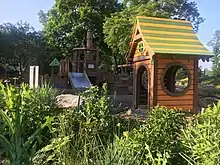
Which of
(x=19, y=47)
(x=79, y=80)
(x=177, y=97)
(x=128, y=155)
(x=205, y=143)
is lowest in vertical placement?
(x=128, y=155)

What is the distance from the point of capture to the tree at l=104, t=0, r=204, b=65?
78.6 feet

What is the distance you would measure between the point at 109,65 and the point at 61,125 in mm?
30195

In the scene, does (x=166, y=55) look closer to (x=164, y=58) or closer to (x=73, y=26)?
(x=164, y=58)

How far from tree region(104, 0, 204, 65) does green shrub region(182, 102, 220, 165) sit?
20.6 meters

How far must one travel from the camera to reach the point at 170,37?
965 centimetres

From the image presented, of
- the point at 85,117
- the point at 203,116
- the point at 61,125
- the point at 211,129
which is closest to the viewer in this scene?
the point at 211,129

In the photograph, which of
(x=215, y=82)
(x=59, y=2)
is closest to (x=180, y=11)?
(x=215, y=82)

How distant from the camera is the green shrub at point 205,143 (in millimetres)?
2487

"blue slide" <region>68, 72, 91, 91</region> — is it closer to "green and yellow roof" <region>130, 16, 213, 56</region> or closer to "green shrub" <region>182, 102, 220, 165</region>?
"green and yellow roof" <region>130, 16, 213, 56</region>

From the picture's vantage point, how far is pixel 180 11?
27.2 m

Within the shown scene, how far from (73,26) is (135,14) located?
10467 mm

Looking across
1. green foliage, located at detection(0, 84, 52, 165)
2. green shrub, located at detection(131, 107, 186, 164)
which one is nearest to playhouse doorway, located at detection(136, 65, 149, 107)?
green shrub, located at detection(131, 107, 186, 164)

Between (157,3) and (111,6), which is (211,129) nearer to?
(157,3)

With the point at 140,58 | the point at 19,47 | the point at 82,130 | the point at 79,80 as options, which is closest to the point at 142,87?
the point at 140,58
